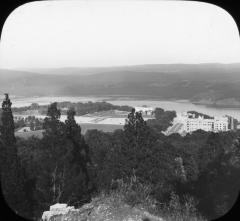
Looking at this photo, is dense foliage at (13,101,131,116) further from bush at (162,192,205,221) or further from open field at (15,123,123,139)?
bush at (162,192,205,221)

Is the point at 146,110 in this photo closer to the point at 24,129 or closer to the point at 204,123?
the point at 204,123

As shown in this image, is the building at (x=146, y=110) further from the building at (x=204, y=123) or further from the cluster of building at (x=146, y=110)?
the building at (x=204, y=123)

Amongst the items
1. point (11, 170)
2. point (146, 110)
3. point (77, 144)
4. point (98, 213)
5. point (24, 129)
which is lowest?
point (98, 213)

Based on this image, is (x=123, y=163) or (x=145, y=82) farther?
(x=145, y=82)

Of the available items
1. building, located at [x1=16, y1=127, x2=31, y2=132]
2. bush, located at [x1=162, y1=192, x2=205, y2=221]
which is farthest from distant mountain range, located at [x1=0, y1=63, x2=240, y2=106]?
bush, located at [x1=162, y1=192, x2=205, y2=221]

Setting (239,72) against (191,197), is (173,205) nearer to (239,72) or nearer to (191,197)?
(191,197)

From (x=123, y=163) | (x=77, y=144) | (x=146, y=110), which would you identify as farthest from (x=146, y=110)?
(x=77, y=144)

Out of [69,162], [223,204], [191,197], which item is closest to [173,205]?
[191,197]
